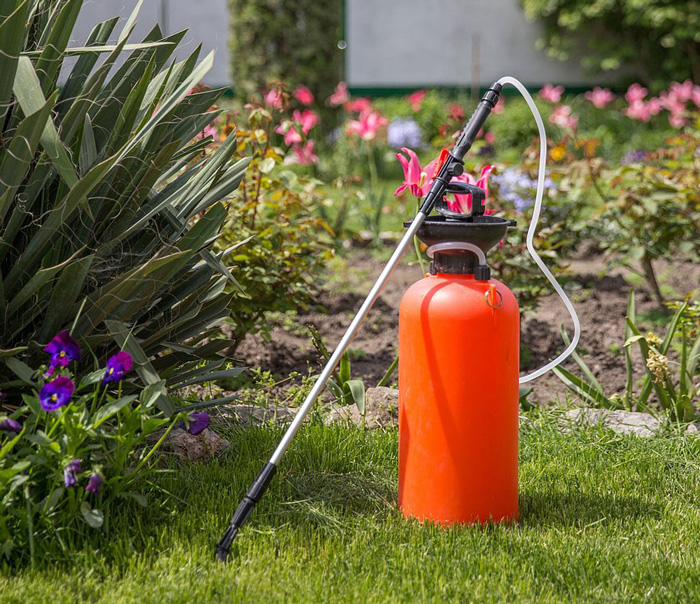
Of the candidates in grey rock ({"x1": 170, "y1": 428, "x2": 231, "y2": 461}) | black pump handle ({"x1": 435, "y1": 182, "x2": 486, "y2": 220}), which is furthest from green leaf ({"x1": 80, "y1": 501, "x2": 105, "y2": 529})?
black pump handle ({"x1": 435, "y1": 182, "x2": 486, "y2": 220})

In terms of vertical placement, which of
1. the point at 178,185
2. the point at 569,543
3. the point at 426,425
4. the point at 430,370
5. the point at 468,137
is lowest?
the point at 569,543

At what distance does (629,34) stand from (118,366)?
14.2 m

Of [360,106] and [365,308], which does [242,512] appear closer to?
[365,308]

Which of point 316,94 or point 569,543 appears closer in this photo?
point 569,543

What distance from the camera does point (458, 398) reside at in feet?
7.07

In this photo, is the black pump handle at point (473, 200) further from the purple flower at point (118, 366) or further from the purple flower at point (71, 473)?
the purple flower at point (71, 473)

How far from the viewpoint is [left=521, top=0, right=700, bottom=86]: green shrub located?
13.0 m

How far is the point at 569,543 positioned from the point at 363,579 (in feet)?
1.87

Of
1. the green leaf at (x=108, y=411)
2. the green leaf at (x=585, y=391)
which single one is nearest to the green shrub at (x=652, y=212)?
the green leaf at (x=585, y=391)

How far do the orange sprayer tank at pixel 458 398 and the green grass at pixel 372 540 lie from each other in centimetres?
9

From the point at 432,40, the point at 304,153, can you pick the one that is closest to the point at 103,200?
the point at 304,153

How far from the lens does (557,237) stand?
415 centimetres

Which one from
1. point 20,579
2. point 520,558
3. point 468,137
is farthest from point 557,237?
point 20,579

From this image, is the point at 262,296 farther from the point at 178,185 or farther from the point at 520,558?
the point at 520,558
